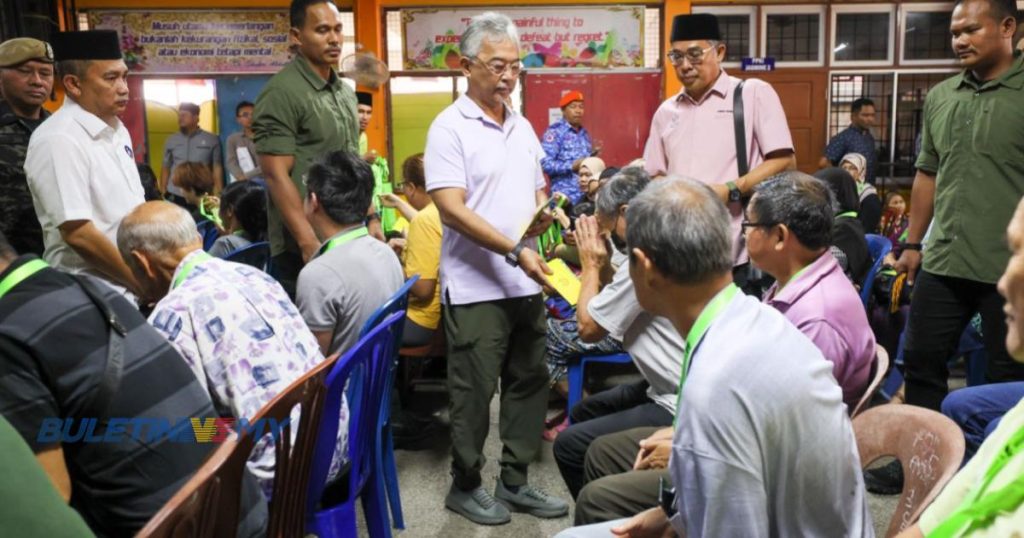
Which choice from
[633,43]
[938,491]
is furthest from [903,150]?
[938,491]

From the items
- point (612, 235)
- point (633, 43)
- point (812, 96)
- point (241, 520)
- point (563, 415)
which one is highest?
point (633, 43)

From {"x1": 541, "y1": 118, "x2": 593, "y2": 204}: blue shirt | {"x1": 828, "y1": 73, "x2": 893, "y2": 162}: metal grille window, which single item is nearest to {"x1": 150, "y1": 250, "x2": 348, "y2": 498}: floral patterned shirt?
{"x1": 541, "y1": 118, "x2": 593, "y2": 204}: blue shirt

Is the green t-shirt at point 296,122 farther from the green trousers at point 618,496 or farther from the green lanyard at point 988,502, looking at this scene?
the green lanyard at point 988,502

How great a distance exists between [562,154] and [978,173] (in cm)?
489

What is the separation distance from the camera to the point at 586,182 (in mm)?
5461

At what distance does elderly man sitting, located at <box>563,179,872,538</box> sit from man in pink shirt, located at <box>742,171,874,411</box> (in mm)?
570

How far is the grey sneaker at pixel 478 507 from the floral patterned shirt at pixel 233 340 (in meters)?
1.15

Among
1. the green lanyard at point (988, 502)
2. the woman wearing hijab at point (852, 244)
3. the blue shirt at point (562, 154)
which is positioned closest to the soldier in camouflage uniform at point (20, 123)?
the green lanyard at point (988, 502)

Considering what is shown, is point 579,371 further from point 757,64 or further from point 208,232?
point 757,64

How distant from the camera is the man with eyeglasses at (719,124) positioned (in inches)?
110

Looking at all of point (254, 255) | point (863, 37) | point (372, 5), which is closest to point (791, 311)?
point (254, 255)

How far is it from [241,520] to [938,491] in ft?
3.67

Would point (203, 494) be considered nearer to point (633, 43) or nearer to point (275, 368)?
point (275, 368)

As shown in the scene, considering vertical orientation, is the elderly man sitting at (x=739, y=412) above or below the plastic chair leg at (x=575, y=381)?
above
